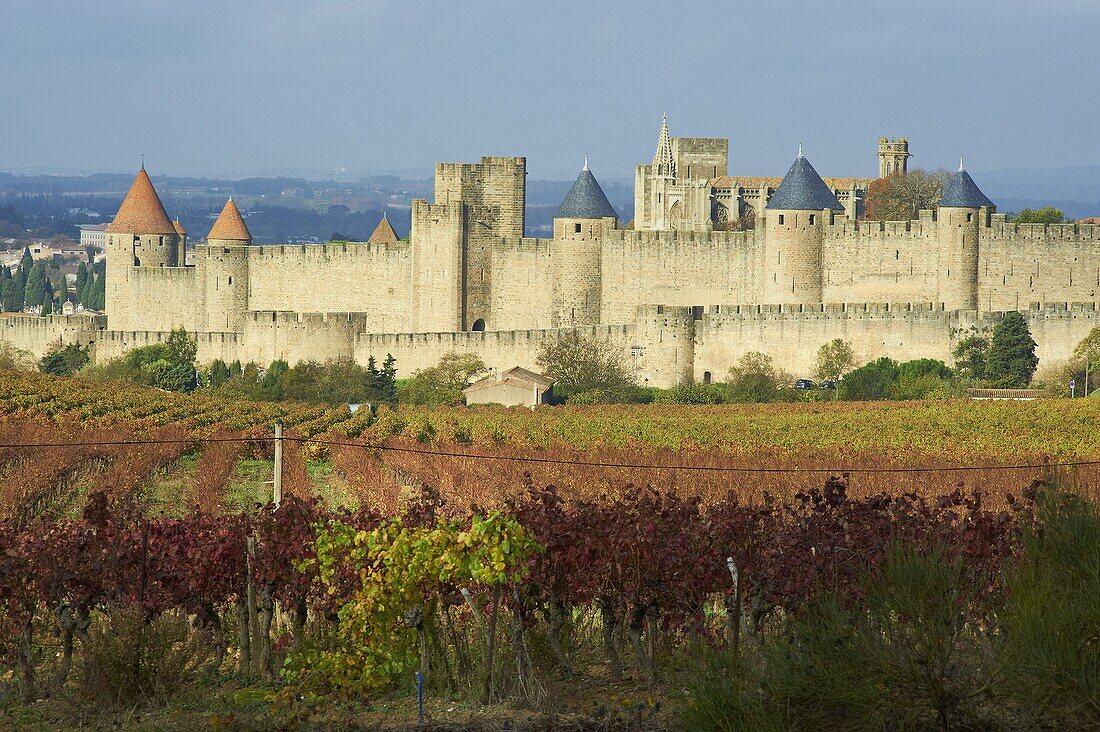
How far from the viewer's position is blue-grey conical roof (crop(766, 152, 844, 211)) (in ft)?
124

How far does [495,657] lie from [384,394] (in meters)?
25.4

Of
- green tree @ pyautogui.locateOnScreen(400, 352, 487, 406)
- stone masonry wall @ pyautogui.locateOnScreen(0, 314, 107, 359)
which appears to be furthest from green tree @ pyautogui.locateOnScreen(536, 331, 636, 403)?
stone masonry wall @ pyautogui.locateOnScreen(0, 314, 107, 359)

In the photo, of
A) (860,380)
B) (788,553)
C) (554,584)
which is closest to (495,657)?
(554,584)

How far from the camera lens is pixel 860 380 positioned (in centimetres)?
3478

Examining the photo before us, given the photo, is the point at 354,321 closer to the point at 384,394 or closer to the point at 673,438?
the point at 384,394

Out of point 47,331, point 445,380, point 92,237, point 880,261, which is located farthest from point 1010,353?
point 92,237

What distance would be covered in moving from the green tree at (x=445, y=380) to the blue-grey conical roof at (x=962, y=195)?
9051 mm

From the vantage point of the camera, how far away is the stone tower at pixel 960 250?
36.7 m

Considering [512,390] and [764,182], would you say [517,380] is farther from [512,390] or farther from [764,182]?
[764,182]

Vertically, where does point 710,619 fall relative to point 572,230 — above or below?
below

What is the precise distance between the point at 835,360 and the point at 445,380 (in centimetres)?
699

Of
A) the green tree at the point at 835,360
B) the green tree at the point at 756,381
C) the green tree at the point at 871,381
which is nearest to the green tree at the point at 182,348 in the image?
the green tree at the point at 756,381

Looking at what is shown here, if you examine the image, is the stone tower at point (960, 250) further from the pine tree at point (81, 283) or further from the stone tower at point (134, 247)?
the pine tree at point (81, 283)

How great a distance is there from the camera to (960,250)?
36688 millimetres
